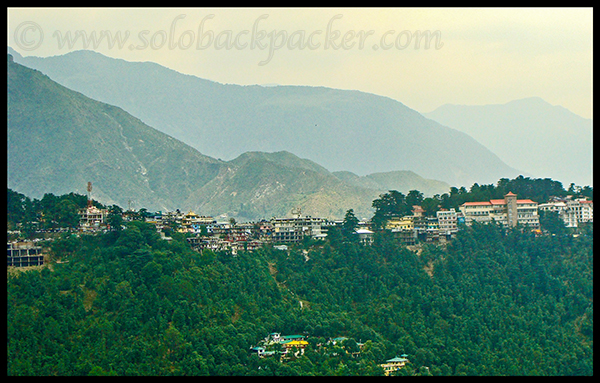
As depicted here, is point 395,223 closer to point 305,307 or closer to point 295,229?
point 295,229

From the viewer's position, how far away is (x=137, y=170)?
83.8 meters

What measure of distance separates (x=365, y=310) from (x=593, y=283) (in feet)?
26.4

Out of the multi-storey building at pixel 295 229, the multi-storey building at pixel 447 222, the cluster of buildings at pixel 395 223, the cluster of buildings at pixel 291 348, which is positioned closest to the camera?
the cluster of buildings at pixel 291 348

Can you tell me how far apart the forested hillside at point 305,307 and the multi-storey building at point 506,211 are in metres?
2.55

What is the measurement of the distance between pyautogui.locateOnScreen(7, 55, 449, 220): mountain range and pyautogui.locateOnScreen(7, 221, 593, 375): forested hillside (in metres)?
30.5

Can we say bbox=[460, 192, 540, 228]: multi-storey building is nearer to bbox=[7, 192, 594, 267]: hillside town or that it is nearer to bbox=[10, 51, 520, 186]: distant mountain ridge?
bbox=[7, 192, 594, 267]: hillside town

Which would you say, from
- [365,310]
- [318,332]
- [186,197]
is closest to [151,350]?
[318,332]

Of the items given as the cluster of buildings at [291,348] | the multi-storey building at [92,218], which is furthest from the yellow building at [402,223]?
the multi-storey building at [92,218]

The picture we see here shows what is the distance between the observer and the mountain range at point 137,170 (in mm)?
75000

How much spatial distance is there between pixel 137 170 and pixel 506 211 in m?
44.6

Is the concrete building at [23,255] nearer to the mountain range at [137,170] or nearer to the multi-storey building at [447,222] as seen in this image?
the multi-storey building at [447,222]

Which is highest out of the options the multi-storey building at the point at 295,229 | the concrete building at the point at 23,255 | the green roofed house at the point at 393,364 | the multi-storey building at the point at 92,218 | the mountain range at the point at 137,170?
the mountain range at the point at 137,170

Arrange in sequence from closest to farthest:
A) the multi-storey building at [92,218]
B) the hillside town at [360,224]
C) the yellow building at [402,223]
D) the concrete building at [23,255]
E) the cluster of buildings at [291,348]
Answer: the cluster of buildings at [291,348], the concrete building at [23,255], the multi-storey building at [92,218], the hillside town at [360,224], the yellow building at [402,223]

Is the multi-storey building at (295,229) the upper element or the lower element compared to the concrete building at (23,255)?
upper
